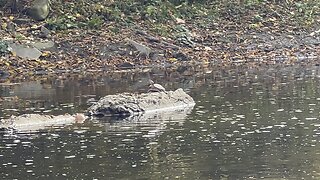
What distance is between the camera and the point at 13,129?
17266mm

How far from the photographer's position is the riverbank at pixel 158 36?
32.8 metres

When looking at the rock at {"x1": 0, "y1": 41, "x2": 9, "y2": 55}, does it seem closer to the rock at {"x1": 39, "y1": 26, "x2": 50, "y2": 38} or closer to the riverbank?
the riverbank

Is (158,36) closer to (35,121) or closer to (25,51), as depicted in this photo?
(25,51)

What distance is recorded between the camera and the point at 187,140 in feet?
50.7

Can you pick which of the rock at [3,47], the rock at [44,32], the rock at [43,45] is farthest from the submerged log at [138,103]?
the rock at [44,32]

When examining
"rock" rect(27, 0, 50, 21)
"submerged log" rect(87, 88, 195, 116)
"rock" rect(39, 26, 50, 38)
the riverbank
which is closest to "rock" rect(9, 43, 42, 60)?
the riverbank

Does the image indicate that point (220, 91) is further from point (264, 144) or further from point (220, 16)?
point (220, 16)

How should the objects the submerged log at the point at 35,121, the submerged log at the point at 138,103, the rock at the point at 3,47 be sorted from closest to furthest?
the submerged log at the point at 35,121
the submerged log at the point at 138,103
the rock at the point at 3,47

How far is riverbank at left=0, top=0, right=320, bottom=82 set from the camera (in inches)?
1293

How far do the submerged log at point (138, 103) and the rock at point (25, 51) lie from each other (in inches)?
491

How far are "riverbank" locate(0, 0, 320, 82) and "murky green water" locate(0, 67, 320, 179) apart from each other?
28.4ft

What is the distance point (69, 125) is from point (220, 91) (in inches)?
260

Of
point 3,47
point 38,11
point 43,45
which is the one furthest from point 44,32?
point 3,47

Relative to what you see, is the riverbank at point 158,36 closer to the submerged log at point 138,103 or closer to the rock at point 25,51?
the rock at point 25,51
